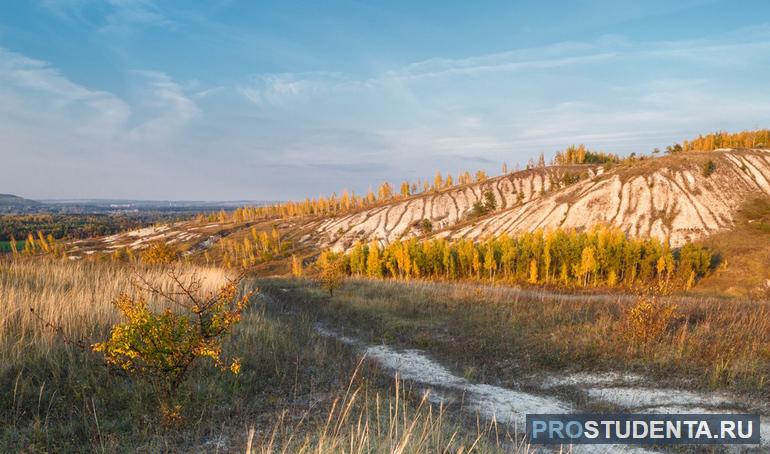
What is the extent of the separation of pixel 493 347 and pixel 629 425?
237 inches

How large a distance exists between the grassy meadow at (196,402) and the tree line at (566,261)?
161 ft

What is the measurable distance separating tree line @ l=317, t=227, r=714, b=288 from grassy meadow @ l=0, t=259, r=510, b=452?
49.1m

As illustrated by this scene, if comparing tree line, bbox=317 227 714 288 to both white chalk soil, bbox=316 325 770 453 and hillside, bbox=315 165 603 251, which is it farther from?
hillside, bbox=315 165 603 251

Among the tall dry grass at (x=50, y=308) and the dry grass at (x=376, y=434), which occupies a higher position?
the tall dry grass at (x=50, y=308)

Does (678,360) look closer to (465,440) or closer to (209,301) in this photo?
(465,440)

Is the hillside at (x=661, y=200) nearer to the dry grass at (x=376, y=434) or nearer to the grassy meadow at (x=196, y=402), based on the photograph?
the dry grass at (x=376, y=434)

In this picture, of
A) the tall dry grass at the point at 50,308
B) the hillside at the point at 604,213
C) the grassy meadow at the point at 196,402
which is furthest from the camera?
the hillside at the point at 604,213

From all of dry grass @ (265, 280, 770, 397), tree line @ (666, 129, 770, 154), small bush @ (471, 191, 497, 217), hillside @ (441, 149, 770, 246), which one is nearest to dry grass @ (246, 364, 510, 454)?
dry grass @ (265, 280, 770, 397)

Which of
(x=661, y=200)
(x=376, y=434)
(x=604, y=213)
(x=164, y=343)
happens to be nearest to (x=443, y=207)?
(x=604, y=213)

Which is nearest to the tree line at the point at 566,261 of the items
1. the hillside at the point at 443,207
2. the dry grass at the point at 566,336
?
the dry grass at the point at 566,336

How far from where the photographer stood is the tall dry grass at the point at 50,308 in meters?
7.30

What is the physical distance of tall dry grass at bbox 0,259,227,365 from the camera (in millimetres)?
7305

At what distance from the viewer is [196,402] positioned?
6.72 meters

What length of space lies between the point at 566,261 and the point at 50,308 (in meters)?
66.3
